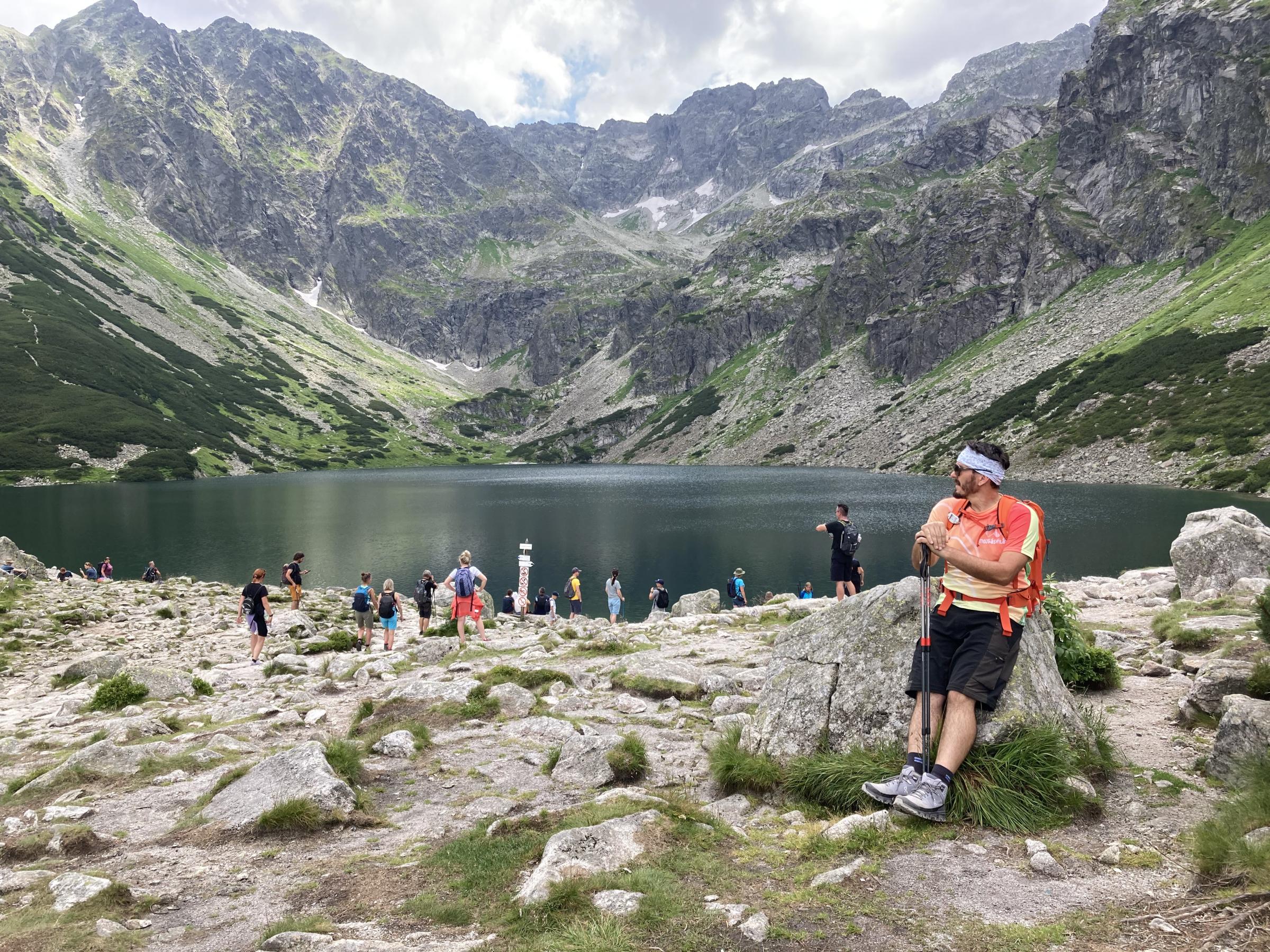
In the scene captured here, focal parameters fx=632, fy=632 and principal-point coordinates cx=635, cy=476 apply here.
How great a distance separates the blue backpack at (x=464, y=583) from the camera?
21484mm

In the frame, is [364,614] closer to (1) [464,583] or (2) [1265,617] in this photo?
(1) [464,583]

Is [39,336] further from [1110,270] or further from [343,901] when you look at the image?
[1110,270]

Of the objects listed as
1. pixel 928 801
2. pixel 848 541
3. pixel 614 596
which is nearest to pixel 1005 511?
pixel 928 801

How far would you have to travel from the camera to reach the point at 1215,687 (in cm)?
833

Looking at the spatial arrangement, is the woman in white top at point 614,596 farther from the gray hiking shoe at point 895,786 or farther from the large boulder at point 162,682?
the gray hiking shoe at point 895,786

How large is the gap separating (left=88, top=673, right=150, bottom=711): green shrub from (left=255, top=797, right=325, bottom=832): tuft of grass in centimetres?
1019

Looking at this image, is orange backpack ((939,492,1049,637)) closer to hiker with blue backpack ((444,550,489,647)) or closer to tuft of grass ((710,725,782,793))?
tuft of grass ((710,725,782,793))

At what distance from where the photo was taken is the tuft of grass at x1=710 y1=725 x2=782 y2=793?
315 inches

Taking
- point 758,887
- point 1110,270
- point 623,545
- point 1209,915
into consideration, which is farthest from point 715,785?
point 1110,270

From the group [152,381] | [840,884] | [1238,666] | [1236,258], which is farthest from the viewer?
[152,381]

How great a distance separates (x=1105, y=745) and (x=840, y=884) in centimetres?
419

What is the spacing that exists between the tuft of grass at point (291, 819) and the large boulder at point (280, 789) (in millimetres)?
119

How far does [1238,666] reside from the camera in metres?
8.48

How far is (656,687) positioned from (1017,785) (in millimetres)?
8003
